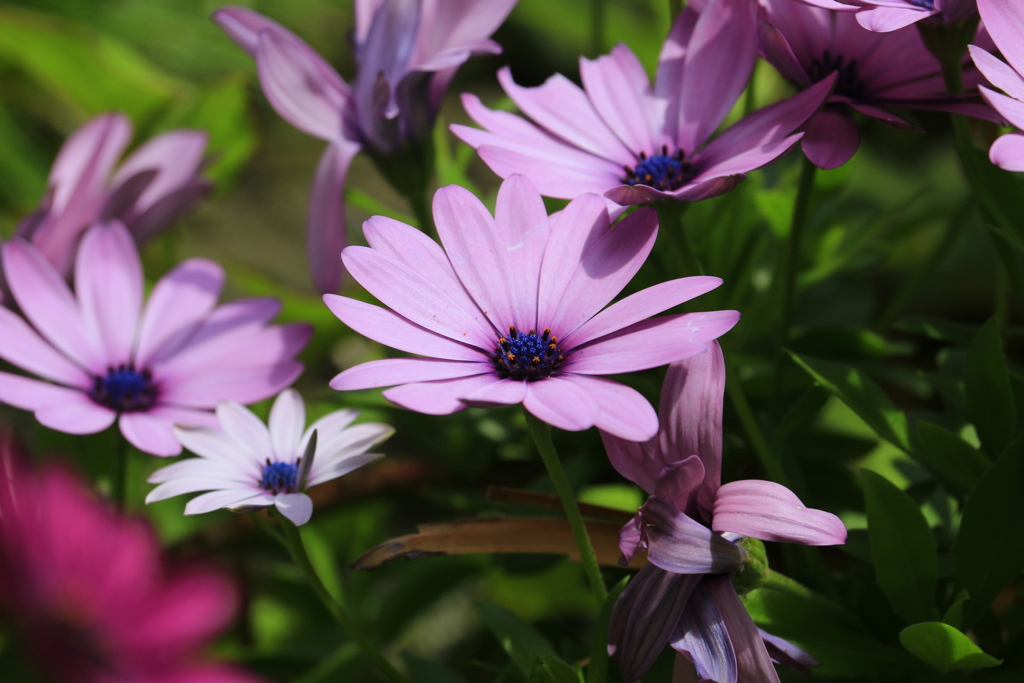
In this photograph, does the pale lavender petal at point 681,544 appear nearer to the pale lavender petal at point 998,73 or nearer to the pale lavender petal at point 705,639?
the pale lavender petal at point 705,639

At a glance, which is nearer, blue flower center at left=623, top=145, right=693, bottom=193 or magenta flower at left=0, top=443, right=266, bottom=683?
magenta flower at left=0, top=443, right=266, bottom=683

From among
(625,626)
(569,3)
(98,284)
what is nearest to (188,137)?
(98,284)

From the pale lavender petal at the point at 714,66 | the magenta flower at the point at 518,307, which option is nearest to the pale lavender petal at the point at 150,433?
the magenta flower at the point at 518,307

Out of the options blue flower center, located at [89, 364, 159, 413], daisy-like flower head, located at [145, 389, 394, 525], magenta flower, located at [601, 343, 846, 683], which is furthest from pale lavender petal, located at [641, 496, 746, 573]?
blue flower center, located at [89, 364, 159, 413]

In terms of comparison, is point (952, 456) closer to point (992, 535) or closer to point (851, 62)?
point (992, 535)

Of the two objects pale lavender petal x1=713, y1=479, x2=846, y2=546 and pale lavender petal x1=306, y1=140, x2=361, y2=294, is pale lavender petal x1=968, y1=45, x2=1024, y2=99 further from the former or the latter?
pale lavender petal x1=306, y1=140, x2=361, y2=294

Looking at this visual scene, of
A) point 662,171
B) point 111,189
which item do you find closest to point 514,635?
point 662,171

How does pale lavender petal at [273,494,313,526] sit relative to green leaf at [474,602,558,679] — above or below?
above
